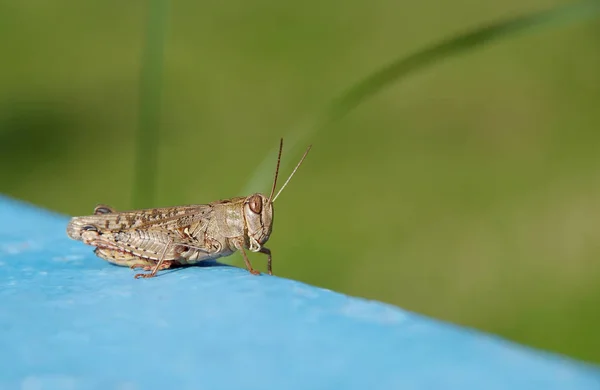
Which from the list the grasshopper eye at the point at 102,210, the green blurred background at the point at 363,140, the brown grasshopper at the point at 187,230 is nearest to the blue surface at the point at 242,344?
the brown grasshopper at the point at 187,230

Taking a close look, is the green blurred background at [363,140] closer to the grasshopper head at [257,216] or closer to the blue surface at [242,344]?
the grasshopper head at [257,216]

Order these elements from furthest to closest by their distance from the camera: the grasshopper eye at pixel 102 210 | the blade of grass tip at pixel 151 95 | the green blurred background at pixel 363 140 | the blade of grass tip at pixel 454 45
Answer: the green blurred background at pixel 363 140 → the blade of grass tip at pixel 151 95 → the grasshopper eye at pixel 102 210 → the blade of grass tip at pixel 454 45

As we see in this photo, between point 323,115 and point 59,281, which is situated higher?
point 323,115

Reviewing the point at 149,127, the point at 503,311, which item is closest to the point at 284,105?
the point at 503,311

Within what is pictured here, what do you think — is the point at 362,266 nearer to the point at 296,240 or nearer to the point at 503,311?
the point at 296,240

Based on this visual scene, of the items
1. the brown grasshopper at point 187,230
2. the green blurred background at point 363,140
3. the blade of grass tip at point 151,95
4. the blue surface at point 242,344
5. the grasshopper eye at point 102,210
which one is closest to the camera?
the blue surface at point 242,344

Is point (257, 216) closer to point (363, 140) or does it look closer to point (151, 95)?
point (151, 95)
